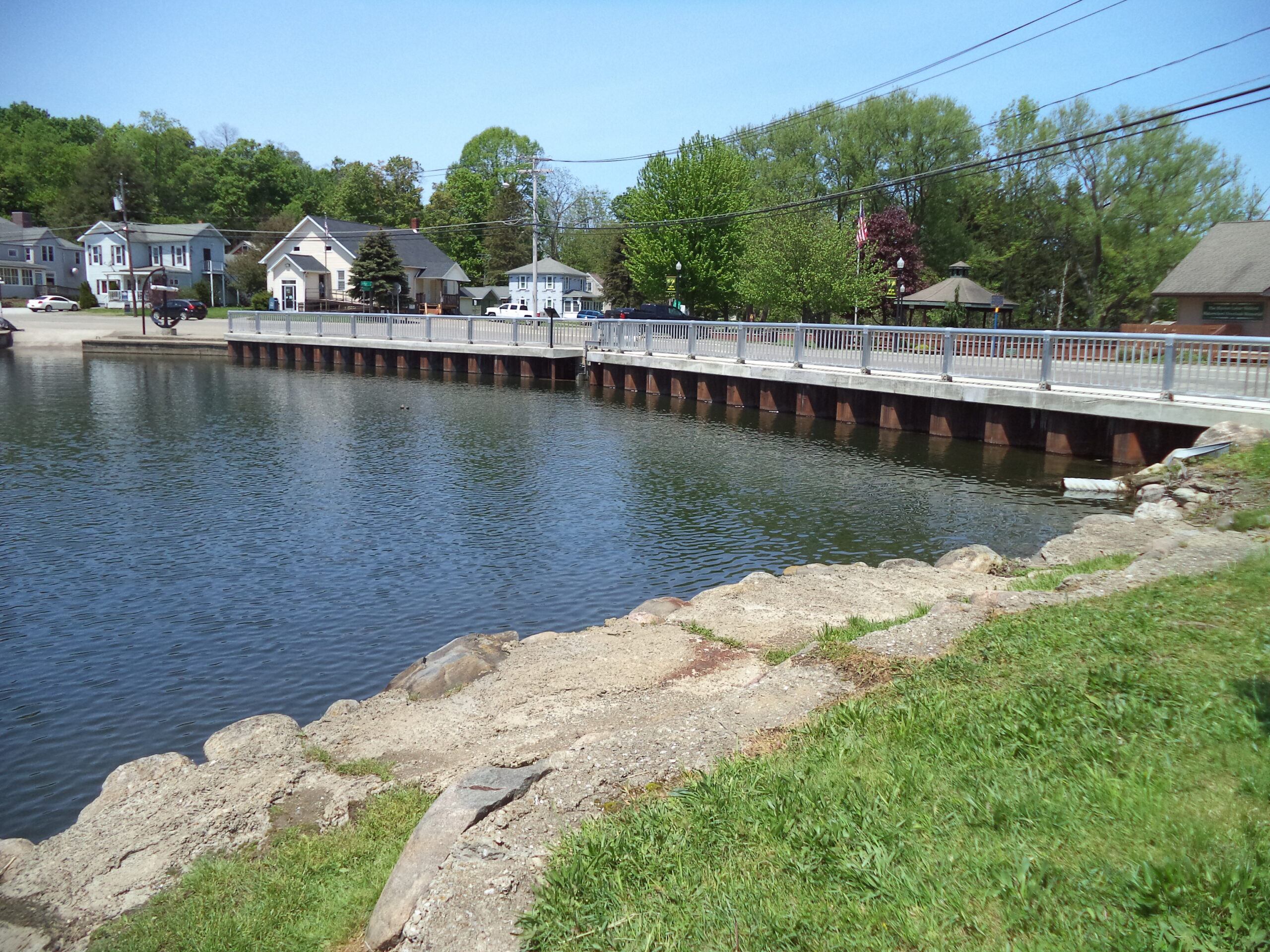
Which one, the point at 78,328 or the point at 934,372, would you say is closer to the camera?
the point at 934,372

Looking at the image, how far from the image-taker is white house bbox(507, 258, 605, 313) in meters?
88.6

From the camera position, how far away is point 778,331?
32.9 meters

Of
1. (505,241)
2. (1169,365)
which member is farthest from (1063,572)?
(505,241)

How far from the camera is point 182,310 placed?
224 ft

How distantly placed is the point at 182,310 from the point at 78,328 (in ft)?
21.6

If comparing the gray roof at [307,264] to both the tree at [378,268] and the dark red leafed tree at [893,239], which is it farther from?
the dark red leafed tree at [893,239]

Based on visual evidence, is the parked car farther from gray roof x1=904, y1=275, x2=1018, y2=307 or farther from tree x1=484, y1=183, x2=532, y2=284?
gray roof x1=904, y1=275, x2=1018, y2=307

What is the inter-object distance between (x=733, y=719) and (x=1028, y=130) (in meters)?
63.9

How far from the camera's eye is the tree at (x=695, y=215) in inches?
2435

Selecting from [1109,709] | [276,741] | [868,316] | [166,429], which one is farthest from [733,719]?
[868,316]

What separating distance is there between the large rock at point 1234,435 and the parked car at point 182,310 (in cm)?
6400

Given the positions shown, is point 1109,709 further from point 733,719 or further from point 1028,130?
point 1028,130

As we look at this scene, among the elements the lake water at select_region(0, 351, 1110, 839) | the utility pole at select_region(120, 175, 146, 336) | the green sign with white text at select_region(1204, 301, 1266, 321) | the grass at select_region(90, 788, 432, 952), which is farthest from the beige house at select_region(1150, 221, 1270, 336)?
the utility pole at select_region(120, 175, 146, 336)

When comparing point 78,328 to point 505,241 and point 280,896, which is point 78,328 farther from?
point 280,896
